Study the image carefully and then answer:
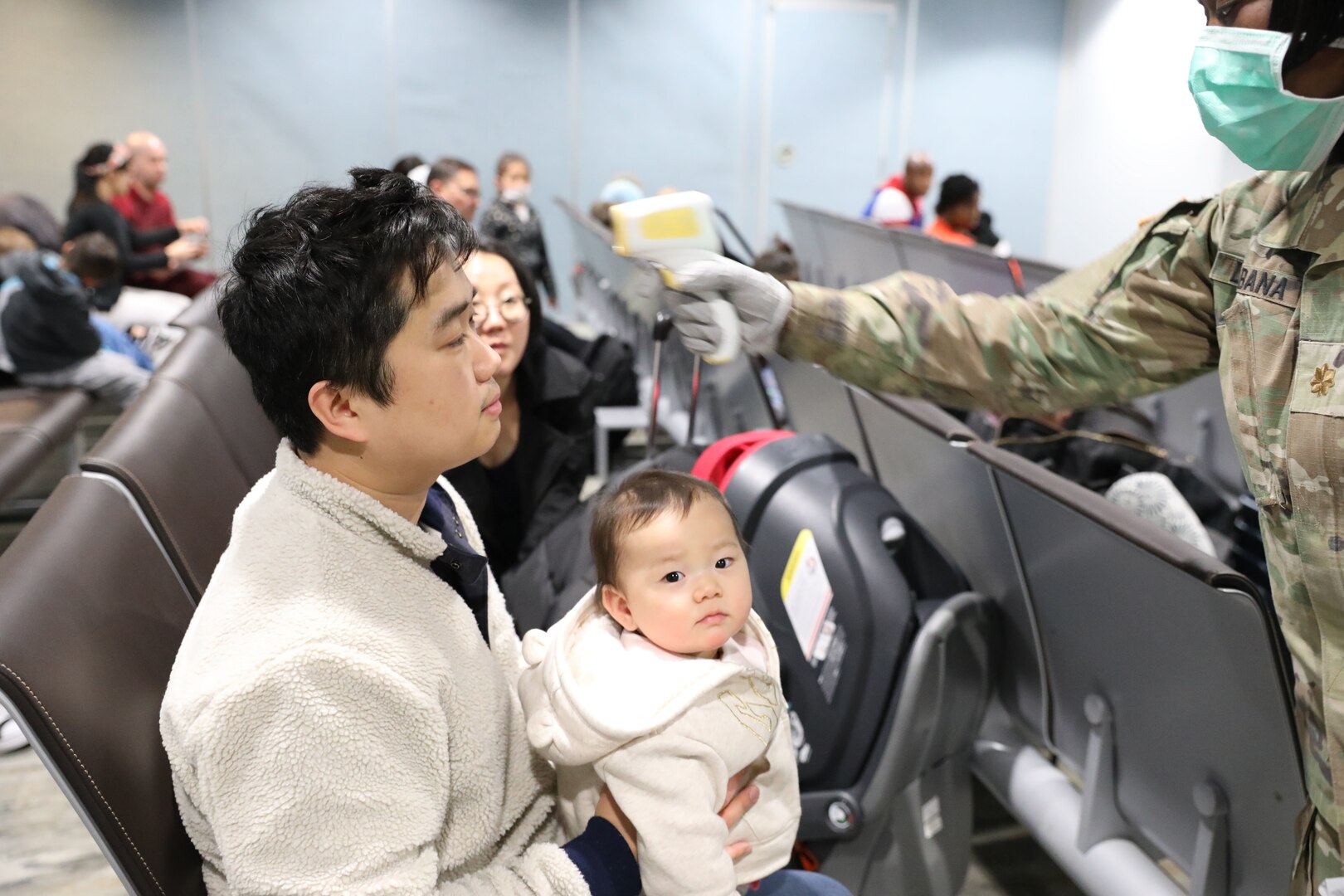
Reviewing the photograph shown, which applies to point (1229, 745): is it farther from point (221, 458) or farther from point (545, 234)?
point (545, 234)

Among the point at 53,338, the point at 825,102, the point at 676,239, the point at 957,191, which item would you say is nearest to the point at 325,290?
the point at 676,239

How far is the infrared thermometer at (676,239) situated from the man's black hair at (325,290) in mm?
305

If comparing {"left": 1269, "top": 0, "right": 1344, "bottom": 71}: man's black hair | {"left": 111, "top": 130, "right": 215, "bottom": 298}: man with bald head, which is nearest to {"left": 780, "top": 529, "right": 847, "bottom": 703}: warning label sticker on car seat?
{"left": 1269, "top": 0, "right": 1344, "bottom": 71}: man's black hair

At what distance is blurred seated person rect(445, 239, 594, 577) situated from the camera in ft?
7.42

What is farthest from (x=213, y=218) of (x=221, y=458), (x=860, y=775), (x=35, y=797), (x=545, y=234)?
(x=860, y=775)

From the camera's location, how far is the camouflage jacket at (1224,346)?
1.09 metres

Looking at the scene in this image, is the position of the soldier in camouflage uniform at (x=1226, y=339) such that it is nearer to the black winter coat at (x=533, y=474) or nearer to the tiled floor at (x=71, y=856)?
the black winter coat at (x=533, y=474)

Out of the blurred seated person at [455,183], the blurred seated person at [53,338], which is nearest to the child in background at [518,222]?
the blurred seated person at [455,183]

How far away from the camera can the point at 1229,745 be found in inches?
51.5

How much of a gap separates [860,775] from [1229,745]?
56 cm

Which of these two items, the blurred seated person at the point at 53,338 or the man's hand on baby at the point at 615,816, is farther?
the blurred seated person at the point at 53,338

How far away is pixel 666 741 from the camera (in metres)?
1.17

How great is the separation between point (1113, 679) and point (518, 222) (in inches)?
195

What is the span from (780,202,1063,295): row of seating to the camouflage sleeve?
224 centimetres
